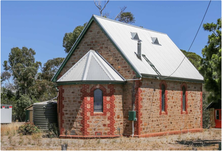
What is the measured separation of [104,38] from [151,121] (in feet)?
23.0

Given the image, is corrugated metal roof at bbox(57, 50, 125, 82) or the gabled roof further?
the gabled roof

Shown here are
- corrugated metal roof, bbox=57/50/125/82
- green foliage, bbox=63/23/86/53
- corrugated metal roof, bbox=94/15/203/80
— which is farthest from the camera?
green foliage, bbox=63/23/86/53

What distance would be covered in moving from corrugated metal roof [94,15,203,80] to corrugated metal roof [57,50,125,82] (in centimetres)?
156

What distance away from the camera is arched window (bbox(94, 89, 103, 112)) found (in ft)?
88.3

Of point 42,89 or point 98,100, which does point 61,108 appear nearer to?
point 98,100

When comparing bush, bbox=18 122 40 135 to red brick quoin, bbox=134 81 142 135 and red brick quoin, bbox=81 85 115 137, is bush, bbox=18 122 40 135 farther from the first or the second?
red brick quoin, bbox=134 81 142 135

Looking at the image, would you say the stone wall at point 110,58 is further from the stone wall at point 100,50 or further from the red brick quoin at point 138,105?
the red brick quoin at point 138,105

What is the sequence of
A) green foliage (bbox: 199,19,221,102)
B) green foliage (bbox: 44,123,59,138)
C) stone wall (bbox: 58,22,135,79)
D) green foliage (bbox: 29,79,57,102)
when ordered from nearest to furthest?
green foliage (bbox: 199,19,221,102), stone wall (bbox: 58,22,135,79), green foliage (bbox: 44,123,59,138), green foliage (bbox: 29,79,57,102)

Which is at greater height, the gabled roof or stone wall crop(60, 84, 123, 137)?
the gabled roof

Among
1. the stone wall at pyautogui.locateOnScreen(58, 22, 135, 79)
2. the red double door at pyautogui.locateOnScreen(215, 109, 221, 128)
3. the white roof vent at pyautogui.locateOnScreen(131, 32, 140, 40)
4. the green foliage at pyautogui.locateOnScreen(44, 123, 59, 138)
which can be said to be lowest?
the green foliage at pyautogui.locateOnScreen(44, 123, 59, 138)

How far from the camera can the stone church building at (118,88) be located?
2681 centimetres

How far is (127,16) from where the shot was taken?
5722 cm

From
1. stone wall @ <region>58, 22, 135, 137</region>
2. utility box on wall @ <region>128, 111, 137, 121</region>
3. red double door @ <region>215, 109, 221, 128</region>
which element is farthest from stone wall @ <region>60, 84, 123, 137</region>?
red double door @ <region>215, 109, 221, 128</region>

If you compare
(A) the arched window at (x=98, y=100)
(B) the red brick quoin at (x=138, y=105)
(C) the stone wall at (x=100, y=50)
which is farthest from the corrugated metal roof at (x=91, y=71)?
(B) the red brick quoin at (x=138, y=105)
